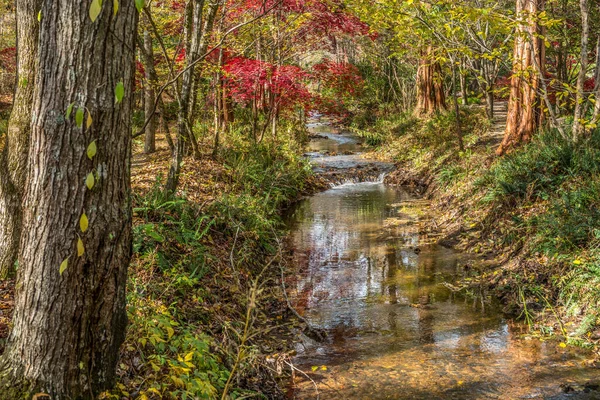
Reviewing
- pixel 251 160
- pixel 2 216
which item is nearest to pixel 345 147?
pixel 251 160

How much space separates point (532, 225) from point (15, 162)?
6189 millimetres

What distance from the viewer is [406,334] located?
17.7 feet

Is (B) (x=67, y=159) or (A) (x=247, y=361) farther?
(A) (x=247, y=361)

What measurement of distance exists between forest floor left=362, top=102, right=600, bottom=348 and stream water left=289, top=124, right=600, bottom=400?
345 mm

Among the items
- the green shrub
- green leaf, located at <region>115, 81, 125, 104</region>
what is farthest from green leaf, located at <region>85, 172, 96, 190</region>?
the green shrub

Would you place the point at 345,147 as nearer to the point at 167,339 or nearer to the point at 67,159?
the point at 167,339

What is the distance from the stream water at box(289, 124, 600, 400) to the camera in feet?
14.3

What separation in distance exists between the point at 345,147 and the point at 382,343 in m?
15.7

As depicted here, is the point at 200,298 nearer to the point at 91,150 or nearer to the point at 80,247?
the point at 80,247

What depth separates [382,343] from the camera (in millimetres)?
5191

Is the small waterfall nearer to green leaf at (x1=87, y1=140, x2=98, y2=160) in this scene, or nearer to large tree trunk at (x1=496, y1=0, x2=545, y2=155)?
large tree trunk at (x1=496, y1=0, x2=545, y2=155)

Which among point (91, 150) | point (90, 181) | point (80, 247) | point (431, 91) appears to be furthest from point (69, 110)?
point (431, 91)

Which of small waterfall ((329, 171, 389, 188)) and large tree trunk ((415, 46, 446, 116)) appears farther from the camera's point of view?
large tree trunk ((415, 46, 446, 116))

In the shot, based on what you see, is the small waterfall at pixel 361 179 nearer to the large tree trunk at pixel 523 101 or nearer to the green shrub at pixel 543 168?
the large tree trunk at pixel 523 101
